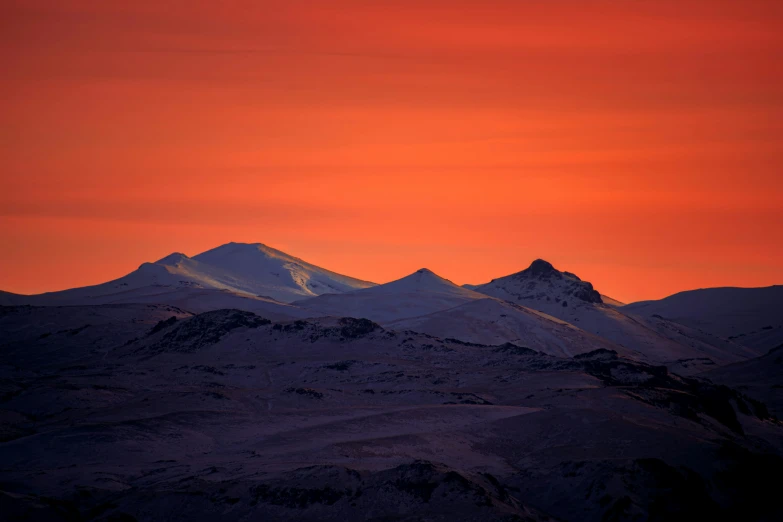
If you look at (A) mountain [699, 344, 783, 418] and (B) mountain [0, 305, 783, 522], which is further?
(A) mountain [699, 344, 783, 418]

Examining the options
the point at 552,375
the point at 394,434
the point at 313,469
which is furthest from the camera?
the point at 552,375

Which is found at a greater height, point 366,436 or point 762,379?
point 762,379

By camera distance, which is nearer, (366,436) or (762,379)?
(366,436)

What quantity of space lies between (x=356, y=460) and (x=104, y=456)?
906 inches

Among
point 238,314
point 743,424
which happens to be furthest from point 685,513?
point 238,314

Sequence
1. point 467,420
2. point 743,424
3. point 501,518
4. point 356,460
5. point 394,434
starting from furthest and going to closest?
point 743,424 < point 467,420 < point 394,434 < point 356,460 < point 501,518

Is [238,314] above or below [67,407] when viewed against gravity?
above

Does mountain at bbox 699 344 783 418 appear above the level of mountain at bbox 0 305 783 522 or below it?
above

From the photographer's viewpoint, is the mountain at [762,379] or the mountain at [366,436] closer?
the mountain at [366,436]

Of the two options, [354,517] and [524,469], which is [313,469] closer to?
[354,517]

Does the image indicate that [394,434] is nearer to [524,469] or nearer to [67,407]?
[524,469]

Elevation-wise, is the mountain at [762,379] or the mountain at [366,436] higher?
the mountain at [762,379]

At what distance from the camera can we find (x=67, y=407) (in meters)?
127

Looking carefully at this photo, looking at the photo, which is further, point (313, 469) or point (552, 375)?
point (552, 375)
